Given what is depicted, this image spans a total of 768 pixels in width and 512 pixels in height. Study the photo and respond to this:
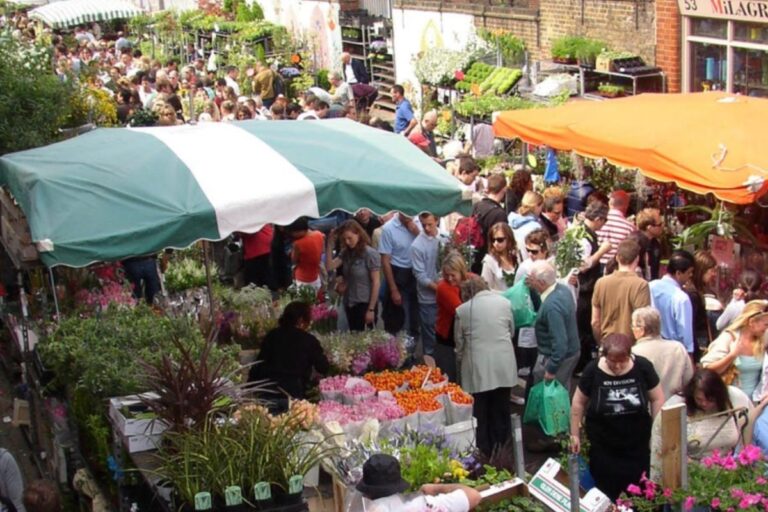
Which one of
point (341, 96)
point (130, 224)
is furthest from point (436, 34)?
point (130, 224)

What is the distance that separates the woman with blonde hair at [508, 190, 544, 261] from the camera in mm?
10297

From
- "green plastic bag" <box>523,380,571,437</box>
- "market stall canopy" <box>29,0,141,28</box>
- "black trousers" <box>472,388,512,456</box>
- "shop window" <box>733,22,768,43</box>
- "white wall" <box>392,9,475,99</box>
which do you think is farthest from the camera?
"market stall canopy" <box>29,0,141,28</box>

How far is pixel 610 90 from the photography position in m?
16.2

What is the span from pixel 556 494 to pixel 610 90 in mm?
11230

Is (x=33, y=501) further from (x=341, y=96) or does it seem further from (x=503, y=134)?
(x=341, y=96)

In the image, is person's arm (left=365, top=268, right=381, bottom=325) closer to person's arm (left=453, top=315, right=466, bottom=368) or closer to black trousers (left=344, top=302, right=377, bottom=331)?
black trousers (left=344, top=302, right=377, bottom=331)

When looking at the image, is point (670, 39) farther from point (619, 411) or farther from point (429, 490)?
point (429, 490)

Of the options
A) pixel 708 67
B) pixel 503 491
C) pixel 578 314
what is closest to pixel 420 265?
pixel 578 314

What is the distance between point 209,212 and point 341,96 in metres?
13.6

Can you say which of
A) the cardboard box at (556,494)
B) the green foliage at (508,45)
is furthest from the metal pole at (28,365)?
the green foliage at (508,45)

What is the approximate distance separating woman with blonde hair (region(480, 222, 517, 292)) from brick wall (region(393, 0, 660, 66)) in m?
7.69

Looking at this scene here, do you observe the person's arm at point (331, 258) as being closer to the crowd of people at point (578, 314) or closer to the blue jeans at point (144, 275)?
the crowd of people at point (578, 314)

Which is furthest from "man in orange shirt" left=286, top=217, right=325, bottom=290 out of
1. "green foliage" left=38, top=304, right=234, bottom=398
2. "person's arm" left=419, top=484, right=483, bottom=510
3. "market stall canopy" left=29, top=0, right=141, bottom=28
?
"market stall canopy" left=29, top=0, right=141, bottom=28

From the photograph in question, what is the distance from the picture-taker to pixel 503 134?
12.3 metres
